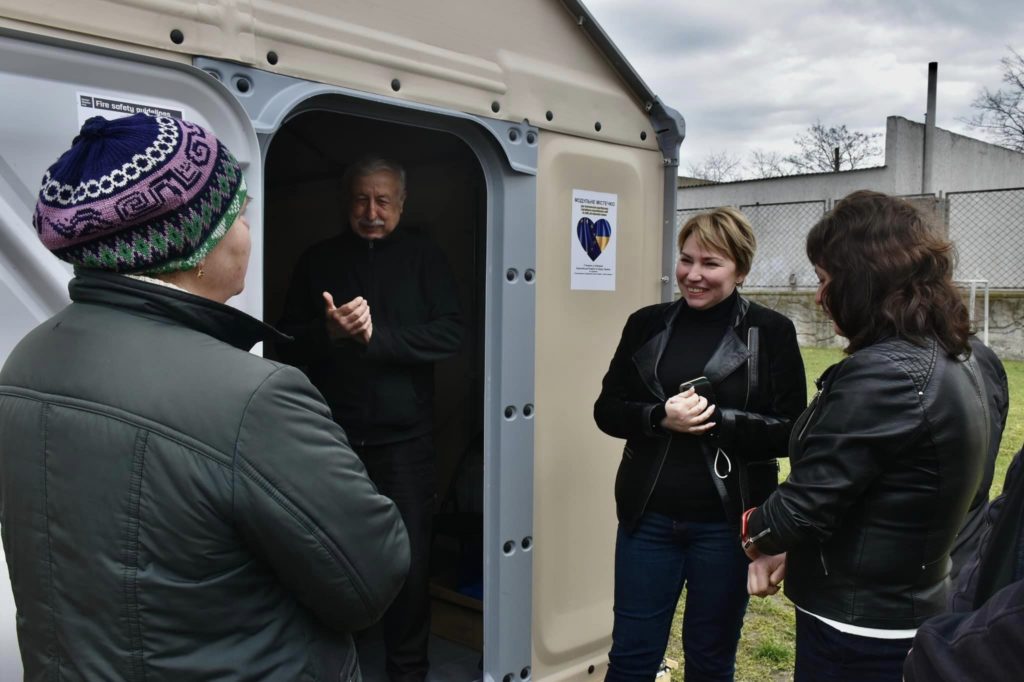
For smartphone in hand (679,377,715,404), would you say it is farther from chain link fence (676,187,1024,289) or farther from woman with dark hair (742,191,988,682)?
A: chain link fence (676,187,1024,289)

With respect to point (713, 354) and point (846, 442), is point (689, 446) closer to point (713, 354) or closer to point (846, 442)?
point (713, 354)

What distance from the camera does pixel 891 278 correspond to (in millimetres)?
1865

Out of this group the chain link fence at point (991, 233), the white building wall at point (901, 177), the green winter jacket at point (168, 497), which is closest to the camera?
the green winter jacket at point (168, 497)

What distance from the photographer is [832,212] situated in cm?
199

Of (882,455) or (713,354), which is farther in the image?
(713,354)

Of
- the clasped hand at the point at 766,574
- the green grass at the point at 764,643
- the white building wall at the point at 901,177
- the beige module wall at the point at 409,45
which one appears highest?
the white building wall at the point at 901,177

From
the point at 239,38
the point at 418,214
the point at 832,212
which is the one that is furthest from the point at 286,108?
the point at 418,214

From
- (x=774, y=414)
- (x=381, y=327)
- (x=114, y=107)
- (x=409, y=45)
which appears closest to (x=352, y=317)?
(x=381, y=327)

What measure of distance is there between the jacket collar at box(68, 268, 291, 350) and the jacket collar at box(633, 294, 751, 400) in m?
1.49

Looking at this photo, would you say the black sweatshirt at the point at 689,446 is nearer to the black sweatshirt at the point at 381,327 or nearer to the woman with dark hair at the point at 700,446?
the woman with dark hair at the point at 700,446

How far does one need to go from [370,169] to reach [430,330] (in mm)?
561

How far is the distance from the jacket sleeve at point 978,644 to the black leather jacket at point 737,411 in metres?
1.28

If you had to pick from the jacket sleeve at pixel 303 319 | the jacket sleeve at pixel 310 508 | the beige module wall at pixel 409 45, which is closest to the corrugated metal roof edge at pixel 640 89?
the beige module wall at pixel 409 45

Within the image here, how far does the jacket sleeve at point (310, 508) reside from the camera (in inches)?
45.4
